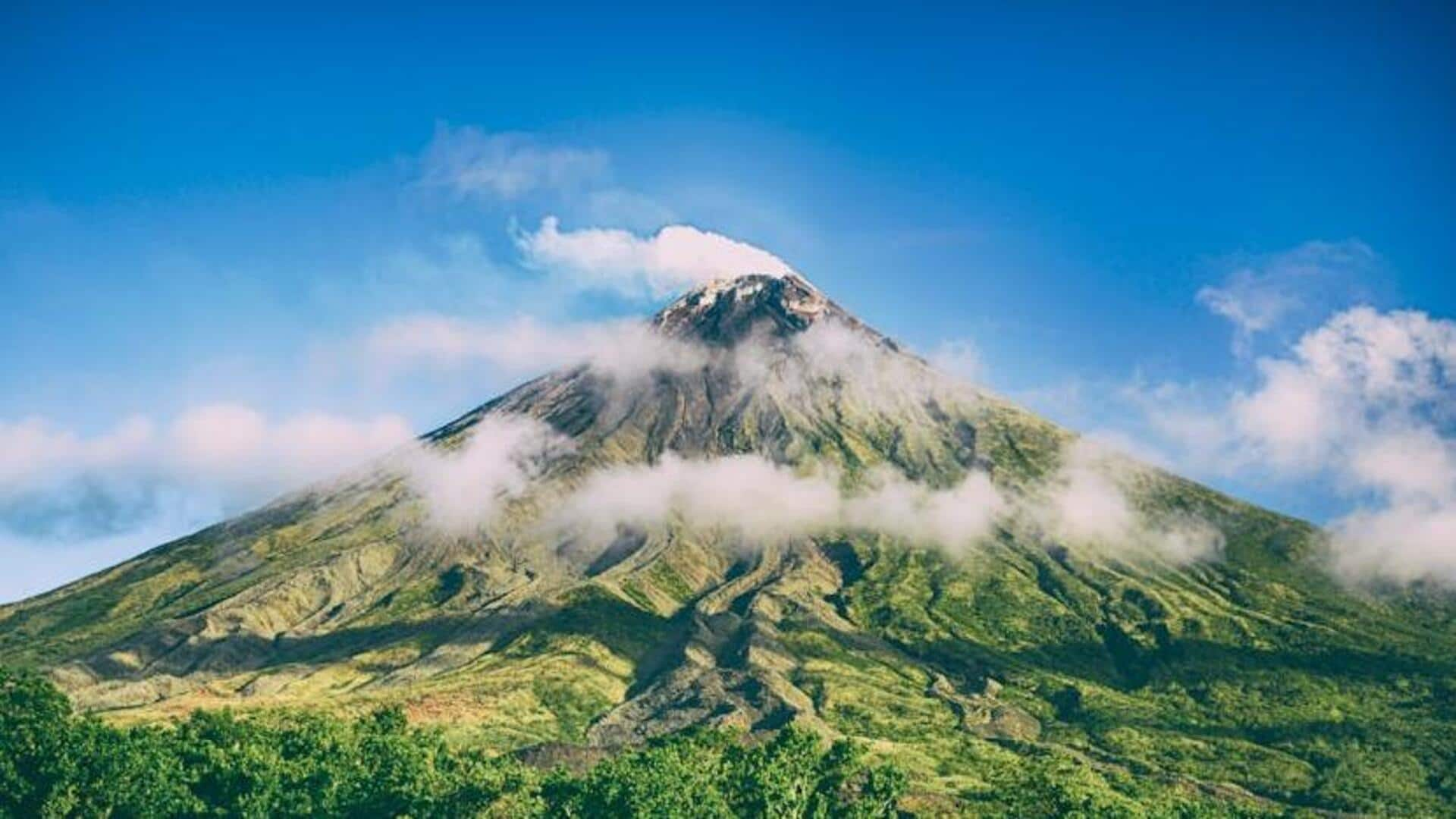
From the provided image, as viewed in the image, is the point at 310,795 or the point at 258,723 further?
the point at 258,723

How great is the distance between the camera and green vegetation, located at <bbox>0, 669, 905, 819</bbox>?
447 feet

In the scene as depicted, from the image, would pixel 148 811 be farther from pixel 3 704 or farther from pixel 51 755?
pixel 3 704

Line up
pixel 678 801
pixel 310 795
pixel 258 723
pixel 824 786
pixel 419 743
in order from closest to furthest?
pixel 678 801, pixel 310 795, pixel 824 786, pixel 419 743, pixel 258 723

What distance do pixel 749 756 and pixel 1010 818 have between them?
33916 mm

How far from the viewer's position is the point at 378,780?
149m

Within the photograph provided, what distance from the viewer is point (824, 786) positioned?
158 meters

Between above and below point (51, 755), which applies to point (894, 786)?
below

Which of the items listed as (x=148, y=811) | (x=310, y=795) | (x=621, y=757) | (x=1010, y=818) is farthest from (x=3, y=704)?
(x=1010, y=818)

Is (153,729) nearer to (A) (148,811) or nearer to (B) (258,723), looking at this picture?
(B) (258,723)

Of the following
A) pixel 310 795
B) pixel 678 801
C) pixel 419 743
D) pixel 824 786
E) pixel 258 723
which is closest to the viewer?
pixel 678 801

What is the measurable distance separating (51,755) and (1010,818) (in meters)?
106

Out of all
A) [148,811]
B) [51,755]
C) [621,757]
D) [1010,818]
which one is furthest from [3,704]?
[1010,818]

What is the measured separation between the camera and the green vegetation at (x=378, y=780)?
13625 cm

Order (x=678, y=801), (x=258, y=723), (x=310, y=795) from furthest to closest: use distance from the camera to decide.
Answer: (x=258, y=723) < (x=310, y=795) < (x=678, y=801)
